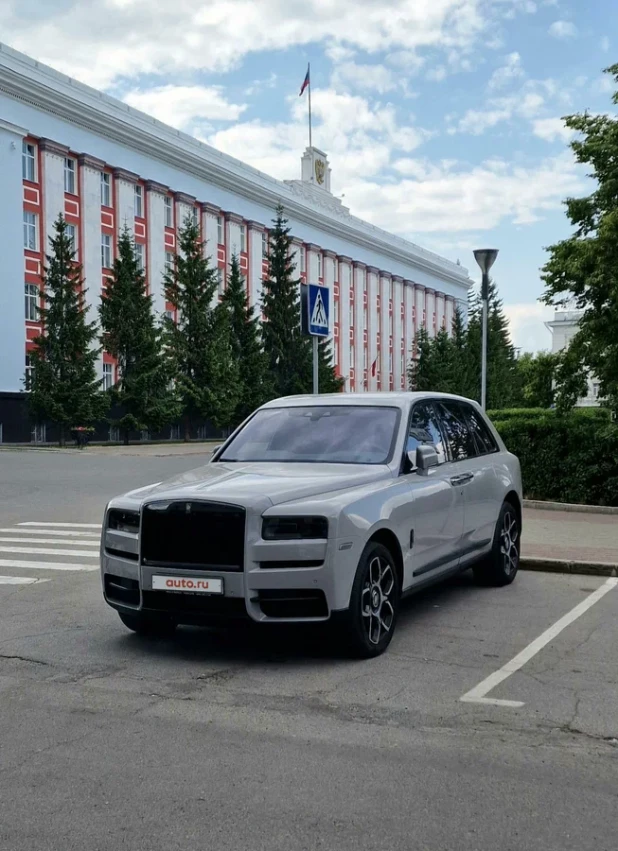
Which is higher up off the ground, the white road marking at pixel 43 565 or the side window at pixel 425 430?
the side window at pixel 425 430

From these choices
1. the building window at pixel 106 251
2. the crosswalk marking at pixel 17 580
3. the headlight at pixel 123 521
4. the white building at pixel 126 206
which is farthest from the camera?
the building window at pixel 106 251

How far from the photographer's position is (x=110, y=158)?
57.9 meters

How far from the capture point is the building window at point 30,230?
51156 millimetres

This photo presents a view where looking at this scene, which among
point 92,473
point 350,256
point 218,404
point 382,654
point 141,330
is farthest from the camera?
point 350,256

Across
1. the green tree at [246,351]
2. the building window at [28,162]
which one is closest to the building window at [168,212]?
the green tree at [246,351]

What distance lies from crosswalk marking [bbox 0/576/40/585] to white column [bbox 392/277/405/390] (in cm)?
9179

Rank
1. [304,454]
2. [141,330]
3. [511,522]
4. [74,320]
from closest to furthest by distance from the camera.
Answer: [304,454] < [511,522] < [74,320] < [141,330]

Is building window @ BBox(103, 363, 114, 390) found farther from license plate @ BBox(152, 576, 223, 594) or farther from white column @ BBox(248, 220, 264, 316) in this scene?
license plate @ BBox(152, 576, 223, 594)

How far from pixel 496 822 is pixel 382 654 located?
2.83m

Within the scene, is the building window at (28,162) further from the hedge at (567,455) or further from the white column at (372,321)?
the white column at (372,321)

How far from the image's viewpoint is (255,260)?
74.6 meters

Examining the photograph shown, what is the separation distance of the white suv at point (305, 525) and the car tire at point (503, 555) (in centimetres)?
98

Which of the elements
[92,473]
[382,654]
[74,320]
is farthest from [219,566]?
[74,320]

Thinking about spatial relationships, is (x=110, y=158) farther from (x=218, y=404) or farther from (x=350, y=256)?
(x=350, y=256)
